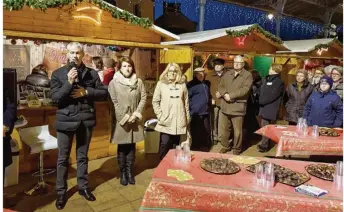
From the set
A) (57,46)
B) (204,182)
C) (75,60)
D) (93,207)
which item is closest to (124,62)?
(75,60)

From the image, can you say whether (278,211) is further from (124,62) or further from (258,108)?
(258,108)

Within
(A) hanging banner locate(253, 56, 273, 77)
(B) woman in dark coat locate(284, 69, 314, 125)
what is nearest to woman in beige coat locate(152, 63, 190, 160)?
(B) woman in dark coat locate(284, 69, 314, 125)

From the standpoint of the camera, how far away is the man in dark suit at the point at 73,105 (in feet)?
9.68

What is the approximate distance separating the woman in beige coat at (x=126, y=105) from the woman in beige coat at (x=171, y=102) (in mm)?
329

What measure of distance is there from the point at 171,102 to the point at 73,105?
1.34 m

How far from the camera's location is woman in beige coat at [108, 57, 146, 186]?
359 cm

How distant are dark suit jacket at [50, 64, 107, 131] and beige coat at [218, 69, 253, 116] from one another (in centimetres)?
236

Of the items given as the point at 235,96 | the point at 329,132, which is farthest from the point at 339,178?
the point at 235,96

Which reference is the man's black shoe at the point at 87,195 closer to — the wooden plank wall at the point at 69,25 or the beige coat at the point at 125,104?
the beige coat at the point at 125,104

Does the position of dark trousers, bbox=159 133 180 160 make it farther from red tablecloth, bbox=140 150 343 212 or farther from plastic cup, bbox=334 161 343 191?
plastic cup, bbox=334 161 343 191

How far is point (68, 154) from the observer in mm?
3148

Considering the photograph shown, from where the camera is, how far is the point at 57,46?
23.9 ft

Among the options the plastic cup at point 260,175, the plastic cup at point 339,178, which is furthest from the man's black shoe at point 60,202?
the plastic cup at point 339,178

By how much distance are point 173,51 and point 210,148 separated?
2.01m
